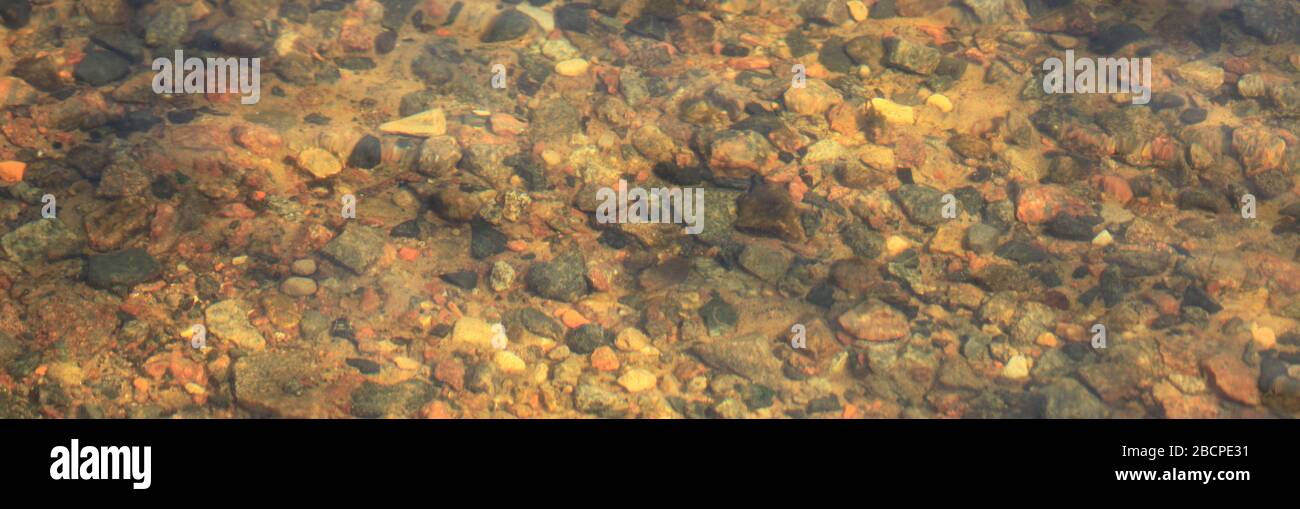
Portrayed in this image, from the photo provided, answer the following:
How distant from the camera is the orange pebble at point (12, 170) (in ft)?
18.2

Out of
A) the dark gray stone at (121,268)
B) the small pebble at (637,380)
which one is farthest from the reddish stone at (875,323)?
the dark gray stone at (121,268)

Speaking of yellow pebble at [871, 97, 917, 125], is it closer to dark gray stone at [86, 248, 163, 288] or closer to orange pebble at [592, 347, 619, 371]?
orange pebble at [592, 347, 619, 371]

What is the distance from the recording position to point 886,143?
20.7 ft

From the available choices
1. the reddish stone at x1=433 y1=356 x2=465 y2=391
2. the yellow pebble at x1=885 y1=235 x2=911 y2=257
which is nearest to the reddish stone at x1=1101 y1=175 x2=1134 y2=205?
the yellow pebble at x1=885 y1=235 x2=911 y2=257

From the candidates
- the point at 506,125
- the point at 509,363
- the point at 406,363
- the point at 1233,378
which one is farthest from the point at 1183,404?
the point at 506,125

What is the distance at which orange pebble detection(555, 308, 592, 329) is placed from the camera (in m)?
5.06

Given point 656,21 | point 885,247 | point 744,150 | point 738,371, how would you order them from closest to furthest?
point 738,371 → point 885,247 → point 744,150 → point 656,21

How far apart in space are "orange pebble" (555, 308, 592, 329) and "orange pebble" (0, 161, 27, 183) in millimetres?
3552

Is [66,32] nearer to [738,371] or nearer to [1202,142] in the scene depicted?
[738,371]

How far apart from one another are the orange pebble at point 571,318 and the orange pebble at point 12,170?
3.55 meters

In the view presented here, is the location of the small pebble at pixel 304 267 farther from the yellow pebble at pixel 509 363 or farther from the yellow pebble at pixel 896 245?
the yellow pebble at pixel 896 245

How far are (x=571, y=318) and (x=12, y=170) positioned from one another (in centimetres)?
371
